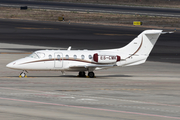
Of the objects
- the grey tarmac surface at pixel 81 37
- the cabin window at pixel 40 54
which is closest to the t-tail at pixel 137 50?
the cabin window at pixel 40 54

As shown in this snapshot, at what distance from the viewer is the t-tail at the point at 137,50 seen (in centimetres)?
4704

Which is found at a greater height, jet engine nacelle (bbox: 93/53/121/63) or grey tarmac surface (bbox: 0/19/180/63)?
grey tarmac surface (bbox: 0/19/180/63)

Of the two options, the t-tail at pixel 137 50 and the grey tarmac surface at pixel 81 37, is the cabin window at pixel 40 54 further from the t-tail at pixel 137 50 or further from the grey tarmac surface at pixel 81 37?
the grey tarmac surface at pixel 81 37

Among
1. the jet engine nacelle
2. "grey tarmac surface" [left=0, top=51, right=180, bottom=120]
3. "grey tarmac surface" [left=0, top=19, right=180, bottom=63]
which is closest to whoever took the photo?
"grey tarmac surface" [left=0, top=51, right=180, bottom=120]

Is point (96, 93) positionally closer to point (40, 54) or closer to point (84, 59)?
point (84, 59)

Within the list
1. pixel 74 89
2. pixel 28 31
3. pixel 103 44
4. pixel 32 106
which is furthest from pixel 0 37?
pixel 32 106

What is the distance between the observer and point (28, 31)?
106 metres

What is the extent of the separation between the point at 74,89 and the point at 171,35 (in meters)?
69.1

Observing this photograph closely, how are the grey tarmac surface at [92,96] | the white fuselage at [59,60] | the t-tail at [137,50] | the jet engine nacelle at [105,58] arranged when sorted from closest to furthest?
1. the grey tarmac surface at [92,96]
2. the white fuselage at [59,60]
3. the jet engine nacelle at [105,58]
4. the t-tail at [137,50]

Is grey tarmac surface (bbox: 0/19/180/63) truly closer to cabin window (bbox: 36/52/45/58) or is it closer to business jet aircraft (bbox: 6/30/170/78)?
business jet aircraft (bbox: 6/30/170/78)

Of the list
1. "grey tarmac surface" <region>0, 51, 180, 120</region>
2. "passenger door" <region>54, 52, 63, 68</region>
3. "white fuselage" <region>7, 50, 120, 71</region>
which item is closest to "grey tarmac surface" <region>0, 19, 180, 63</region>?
"white fuselage" <region>7, 50, 120, 71</region>

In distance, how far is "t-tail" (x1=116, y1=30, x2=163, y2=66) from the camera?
154 ft

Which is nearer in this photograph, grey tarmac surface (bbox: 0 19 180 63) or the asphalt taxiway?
the asphalt taxiway

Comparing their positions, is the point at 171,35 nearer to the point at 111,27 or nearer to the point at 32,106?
the point at 111,27
